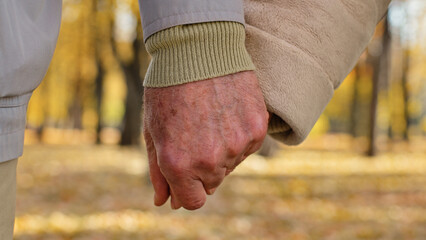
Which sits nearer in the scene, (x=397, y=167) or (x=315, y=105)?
(x=315, y=105)

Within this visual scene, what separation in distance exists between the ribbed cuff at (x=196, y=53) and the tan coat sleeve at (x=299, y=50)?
0.32 ft

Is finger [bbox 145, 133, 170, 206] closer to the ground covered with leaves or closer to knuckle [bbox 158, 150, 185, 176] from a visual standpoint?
knuckle [bbox 158, 150, 185, 176]

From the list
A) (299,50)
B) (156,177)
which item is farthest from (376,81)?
(156,177)

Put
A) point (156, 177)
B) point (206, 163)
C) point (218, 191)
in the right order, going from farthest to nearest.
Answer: point (218, 191) → point (156, 177) → point (206, 163)

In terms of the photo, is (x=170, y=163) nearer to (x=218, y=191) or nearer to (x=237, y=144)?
(x=237, y=144)

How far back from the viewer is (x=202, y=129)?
104 cm

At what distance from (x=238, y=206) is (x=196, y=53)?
6164mm

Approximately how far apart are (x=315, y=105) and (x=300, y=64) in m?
0.13

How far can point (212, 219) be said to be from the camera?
6.11 m

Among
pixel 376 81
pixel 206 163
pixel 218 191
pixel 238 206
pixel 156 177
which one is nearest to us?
pixel 206 163

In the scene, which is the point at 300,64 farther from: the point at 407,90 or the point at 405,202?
the point at 407,90

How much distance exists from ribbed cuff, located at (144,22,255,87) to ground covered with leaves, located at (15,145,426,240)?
4.35 metres

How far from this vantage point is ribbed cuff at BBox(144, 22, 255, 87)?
107 cm

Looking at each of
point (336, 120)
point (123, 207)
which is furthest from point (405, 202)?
point (336, 120)
